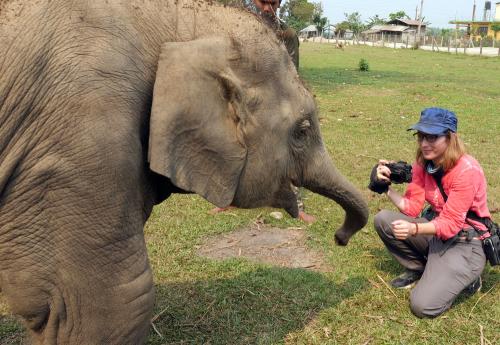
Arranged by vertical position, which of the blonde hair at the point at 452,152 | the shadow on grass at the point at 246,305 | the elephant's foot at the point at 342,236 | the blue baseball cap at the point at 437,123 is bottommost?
the shadow on grass at the point at 246,305

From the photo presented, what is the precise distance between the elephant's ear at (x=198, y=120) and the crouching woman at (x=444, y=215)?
1.76 meters

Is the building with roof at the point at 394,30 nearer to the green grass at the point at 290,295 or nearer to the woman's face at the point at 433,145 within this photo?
the green grass at the point at 290,295

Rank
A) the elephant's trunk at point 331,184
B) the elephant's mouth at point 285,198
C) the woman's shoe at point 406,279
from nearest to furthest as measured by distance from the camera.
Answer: the elephant's mouth at point 285,198 → the elephant's trunk at point 331,184 → the woman's shoe at point 406,279

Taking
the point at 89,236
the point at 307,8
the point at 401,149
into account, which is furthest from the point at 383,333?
the point at 307,8

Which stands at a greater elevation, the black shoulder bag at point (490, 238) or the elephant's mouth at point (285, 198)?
the elephant's mouth at point (285, 198)

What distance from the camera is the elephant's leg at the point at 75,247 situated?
208 cm

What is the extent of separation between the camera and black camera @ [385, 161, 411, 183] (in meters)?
3.95

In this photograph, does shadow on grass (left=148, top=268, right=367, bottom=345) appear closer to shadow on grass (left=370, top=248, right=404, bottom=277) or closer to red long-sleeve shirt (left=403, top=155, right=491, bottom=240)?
shadow on grass (left=370, top=248, right=404, bottom=277)

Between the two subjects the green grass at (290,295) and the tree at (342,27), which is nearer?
the green grass at (290,295)

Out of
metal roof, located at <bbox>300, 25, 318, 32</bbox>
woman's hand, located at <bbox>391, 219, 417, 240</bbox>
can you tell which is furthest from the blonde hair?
metal roof, located at <bbox>300, 25, 318, 32</bbox>

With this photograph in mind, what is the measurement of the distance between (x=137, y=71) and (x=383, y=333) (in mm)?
2399

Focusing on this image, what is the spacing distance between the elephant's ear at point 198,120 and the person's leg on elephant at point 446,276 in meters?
1.97

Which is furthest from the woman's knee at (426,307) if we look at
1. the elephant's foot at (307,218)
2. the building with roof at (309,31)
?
the building with roof at (309,31)

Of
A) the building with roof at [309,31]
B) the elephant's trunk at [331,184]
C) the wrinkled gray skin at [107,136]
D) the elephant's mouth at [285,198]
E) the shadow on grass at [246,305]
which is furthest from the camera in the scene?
the building with roof at [309,31]
